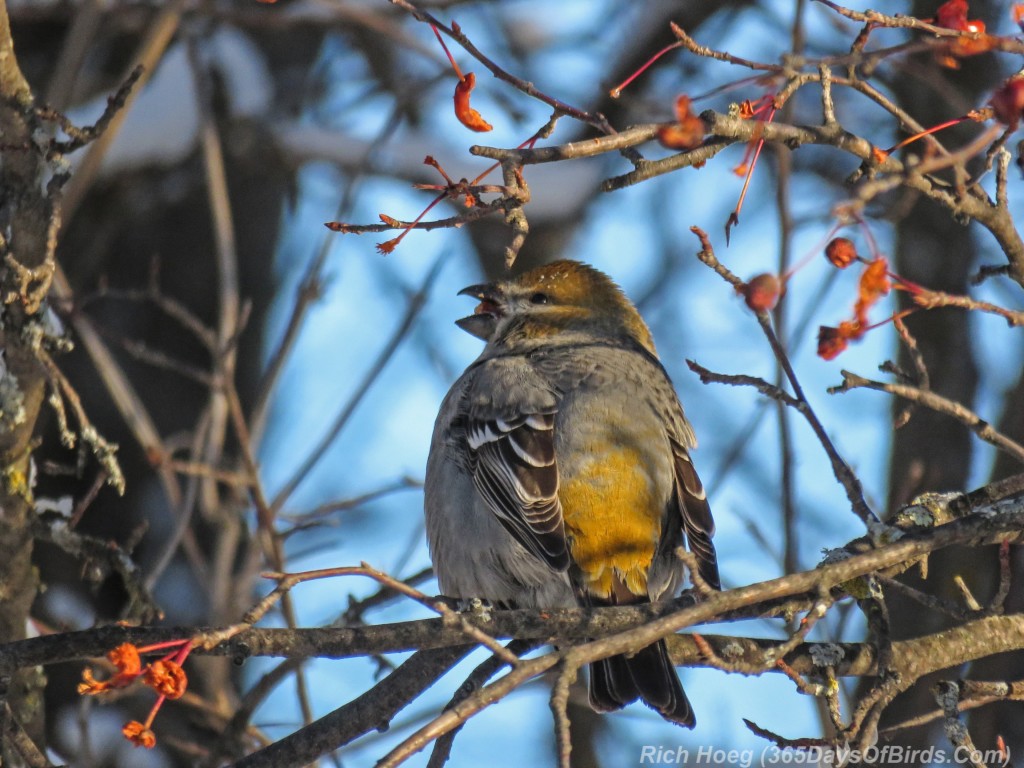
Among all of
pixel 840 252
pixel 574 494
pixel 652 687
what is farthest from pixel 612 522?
pixel 840 252

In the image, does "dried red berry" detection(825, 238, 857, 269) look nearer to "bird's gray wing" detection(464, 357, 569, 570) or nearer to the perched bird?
the perched bird

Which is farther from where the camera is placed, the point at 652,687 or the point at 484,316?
the point at 484,316

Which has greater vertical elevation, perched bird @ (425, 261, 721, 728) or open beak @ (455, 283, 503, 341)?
open beak @ (455, 283, 503, 341)

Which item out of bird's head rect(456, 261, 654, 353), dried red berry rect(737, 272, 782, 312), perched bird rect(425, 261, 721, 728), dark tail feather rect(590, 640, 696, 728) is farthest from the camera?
bird's head rect(456, 261, 654, 353)

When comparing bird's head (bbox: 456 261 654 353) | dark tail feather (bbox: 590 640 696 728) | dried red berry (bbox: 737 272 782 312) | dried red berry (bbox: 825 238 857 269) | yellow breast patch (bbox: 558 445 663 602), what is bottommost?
dark tail feather (bbox: 590 640 696 728)

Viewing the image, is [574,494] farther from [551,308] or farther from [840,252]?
[840,252]

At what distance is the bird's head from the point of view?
17.5 ft

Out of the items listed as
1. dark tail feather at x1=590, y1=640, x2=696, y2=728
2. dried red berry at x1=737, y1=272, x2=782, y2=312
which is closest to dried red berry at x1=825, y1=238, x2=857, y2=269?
dried red berry at x1=737, y1=272, x2=782, y2=312

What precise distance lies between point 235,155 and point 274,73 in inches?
37.5

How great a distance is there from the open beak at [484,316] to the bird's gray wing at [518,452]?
65 cm

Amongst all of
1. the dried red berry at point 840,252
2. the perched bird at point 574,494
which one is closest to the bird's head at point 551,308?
the perched bird at point 574,494

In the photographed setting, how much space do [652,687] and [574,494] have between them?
810mm

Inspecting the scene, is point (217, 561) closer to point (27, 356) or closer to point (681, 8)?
point (27, 356)

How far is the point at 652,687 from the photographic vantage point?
3.52m
